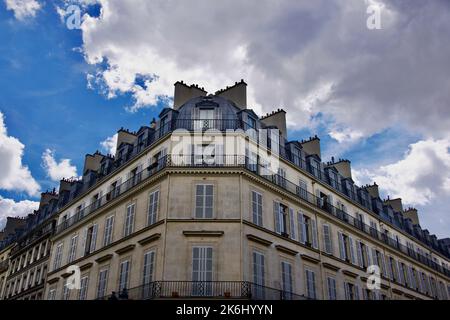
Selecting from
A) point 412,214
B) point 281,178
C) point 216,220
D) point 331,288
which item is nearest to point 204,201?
point 216,220

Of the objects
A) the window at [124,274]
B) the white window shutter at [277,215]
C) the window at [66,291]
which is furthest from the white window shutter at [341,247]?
the window at [66,291]

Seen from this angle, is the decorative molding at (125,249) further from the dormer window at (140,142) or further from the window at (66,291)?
the dormer window at (140,142)

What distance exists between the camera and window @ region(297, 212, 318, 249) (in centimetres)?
→ 2348

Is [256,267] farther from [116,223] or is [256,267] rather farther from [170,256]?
[116,223]

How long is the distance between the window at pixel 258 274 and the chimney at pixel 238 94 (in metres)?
→ 8.76

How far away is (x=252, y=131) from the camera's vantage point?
2322cm

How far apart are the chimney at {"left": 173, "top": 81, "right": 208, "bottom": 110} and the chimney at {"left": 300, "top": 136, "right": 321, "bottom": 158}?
810 centimetres

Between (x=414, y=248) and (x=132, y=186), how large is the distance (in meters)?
24.5

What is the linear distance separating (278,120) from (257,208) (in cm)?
809

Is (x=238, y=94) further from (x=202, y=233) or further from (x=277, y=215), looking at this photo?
(x=202, y=233)

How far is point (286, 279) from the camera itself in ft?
69.1

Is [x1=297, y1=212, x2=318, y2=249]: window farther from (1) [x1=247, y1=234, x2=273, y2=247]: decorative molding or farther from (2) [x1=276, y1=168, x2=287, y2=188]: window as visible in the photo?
(1) [x1=247, y1=234, x2=273, y2=247]: decorative molding
